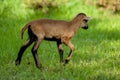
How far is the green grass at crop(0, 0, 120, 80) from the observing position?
8.52 metres

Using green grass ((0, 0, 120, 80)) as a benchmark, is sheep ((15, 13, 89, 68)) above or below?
above

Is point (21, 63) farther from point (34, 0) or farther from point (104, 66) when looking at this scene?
point (34, 0)

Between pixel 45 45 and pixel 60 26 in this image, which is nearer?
pixel 60 26

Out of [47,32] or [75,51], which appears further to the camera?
[75,51]

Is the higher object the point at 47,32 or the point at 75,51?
the point at 47,32

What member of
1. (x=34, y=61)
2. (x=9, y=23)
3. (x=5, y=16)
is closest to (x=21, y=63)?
(x=34, y=61)

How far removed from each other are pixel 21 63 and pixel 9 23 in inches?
183

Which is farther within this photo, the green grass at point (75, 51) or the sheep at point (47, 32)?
the sheep at point (47, 32)

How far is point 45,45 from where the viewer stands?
11.4 m

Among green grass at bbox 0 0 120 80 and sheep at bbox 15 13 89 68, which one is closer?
green grass at bbox 0 0 120 80

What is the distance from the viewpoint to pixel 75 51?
10.7 m

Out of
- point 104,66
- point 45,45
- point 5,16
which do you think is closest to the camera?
point 104,66

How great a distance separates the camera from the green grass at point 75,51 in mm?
8516

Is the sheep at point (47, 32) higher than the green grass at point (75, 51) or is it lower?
higher
